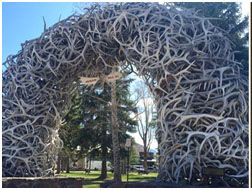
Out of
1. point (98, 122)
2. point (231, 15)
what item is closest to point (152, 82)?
point (231, 15)

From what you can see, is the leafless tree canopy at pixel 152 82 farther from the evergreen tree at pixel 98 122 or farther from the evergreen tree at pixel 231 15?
the evergreen tree at pixel 98 122

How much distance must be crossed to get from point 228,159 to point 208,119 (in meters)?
1.21

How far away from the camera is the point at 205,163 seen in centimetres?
816

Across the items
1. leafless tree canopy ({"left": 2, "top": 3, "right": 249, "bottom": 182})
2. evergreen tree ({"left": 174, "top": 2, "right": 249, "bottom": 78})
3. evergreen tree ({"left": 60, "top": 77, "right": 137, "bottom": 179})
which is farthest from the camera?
evergreen tree ({"left": 60, "top": 77, "right": 137, "bottom": 179})

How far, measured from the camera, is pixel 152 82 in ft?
31.9

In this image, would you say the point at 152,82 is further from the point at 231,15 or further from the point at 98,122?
the point at 98,122

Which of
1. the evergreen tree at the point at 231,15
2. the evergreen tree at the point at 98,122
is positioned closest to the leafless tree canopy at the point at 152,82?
the evergreen tree at the point at 231,15

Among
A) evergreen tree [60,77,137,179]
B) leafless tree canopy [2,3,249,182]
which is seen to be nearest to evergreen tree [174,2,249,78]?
leafless tree canopy [2,3,249,182]

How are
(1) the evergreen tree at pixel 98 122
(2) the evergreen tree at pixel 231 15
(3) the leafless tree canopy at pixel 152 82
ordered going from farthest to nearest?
(1) the evergreen tree at pixel 98 122
(2) the evergreen tree at pixel 231 15
(3) the leafless tree canopy at pixel 152 82

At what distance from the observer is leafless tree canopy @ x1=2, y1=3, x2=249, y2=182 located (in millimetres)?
8203

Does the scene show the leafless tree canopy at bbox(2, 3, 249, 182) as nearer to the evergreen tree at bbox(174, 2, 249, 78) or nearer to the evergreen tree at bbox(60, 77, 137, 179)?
the evergreen tree at bbox(174, 2, 249, 78)

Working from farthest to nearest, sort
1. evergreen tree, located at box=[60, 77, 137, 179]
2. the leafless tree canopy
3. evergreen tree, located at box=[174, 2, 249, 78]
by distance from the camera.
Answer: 1. evergreen tree, located at box=[60, 77, 137, 179]
2. evergreen tree, located at box=[174, 2, 249, 78]
3. the leafless tree canopy

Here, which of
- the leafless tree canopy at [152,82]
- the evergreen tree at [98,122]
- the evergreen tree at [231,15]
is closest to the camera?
the leafless tree canopy at [152,82]

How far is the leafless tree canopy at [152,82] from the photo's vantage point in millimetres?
8203
